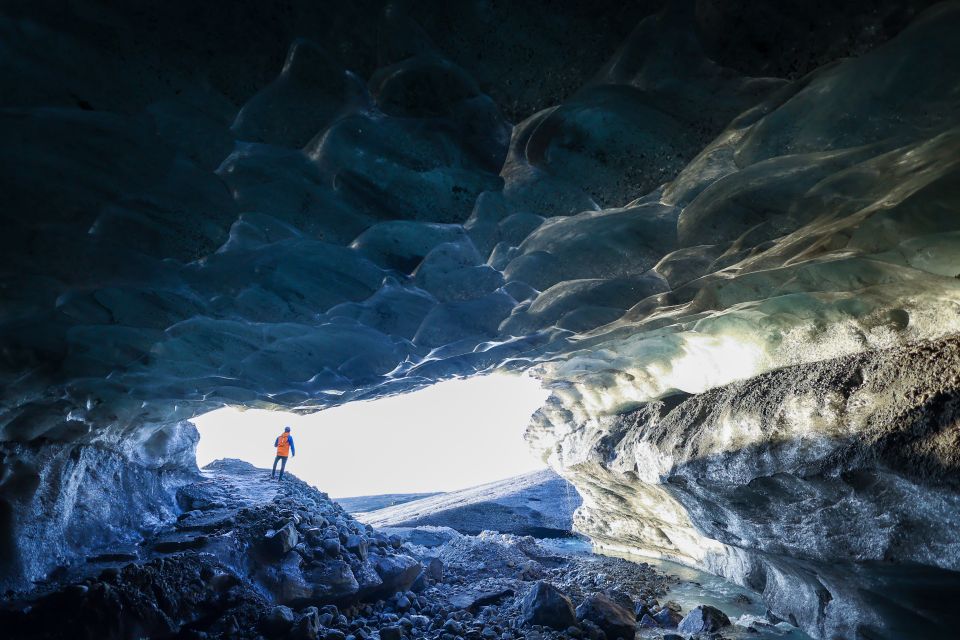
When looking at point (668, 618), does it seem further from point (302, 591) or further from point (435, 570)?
point (302, 591)

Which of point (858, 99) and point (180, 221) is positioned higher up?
point (180, 221)

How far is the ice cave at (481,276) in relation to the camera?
234 centimetres

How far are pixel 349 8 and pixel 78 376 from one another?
16.2 ft

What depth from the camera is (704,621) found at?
5.81 meters

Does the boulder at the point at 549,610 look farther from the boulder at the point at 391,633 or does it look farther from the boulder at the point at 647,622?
the boulder at the point at 391,633

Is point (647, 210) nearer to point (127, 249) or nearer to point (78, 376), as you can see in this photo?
point (127, 249)

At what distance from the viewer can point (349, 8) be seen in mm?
2191

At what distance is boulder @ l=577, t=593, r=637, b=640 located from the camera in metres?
5.86

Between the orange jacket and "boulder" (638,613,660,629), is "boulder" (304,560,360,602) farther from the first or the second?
the orange jacket

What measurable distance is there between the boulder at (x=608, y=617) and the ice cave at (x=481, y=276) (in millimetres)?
52

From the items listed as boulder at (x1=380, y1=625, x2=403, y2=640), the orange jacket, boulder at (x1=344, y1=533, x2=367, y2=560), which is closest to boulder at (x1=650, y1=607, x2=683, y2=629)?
boulder at (x1=380, y1=625, x2=403, y2=640)

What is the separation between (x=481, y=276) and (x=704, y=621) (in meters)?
5.14

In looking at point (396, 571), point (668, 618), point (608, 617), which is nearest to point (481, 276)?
point (608, 617)

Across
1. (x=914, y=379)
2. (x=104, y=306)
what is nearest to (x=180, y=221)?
(x=104, y=306)
